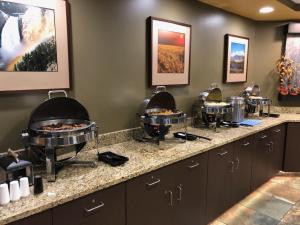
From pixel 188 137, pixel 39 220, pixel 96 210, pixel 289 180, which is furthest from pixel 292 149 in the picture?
pixel 39 220

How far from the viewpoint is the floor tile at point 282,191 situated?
9.48 feet

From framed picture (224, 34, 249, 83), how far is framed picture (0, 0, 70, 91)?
215 centimetres

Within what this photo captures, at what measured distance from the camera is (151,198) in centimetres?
166

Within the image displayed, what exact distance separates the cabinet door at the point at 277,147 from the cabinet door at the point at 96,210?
89.8 inches

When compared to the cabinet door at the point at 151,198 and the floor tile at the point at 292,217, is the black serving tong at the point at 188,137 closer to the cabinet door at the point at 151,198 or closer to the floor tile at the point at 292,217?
the cabinet door at the point at 151,198

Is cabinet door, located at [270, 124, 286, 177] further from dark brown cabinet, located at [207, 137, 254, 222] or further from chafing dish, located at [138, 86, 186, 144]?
chafing dish, located at [138, 86, 186, 144]

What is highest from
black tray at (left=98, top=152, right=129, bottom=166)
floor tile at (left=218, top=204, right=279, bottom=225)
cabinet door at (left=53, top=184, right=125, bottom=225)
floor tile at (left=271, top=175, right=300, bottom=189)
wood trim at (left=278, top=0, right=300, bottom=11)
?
wood trim at (left=278, top=0, right=300, bottom=11)

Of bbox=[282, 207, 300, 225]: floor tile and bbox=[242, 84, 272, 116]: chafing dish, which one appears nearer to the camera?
bbox=[282, 207, 300, 225]: floor tile

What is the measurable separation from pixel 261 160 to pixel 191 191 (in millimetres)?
1372

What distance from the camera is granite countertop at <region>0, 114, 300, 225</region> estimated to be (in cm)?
114

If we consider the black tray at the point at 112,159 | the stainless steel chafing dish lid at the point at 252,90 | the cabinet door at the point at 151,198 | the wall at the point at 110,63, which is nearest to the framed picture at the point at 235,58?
the stainless steel chafing dish lid at the point at 252,90

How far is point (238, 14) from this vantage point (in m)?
3.30

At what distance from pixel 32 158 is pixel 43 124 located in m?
0.22

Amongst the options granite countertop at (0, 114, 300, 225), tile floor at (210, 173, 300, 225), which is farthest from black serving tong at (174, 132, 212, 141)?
tile floor at (210, 173, 300, 225)
